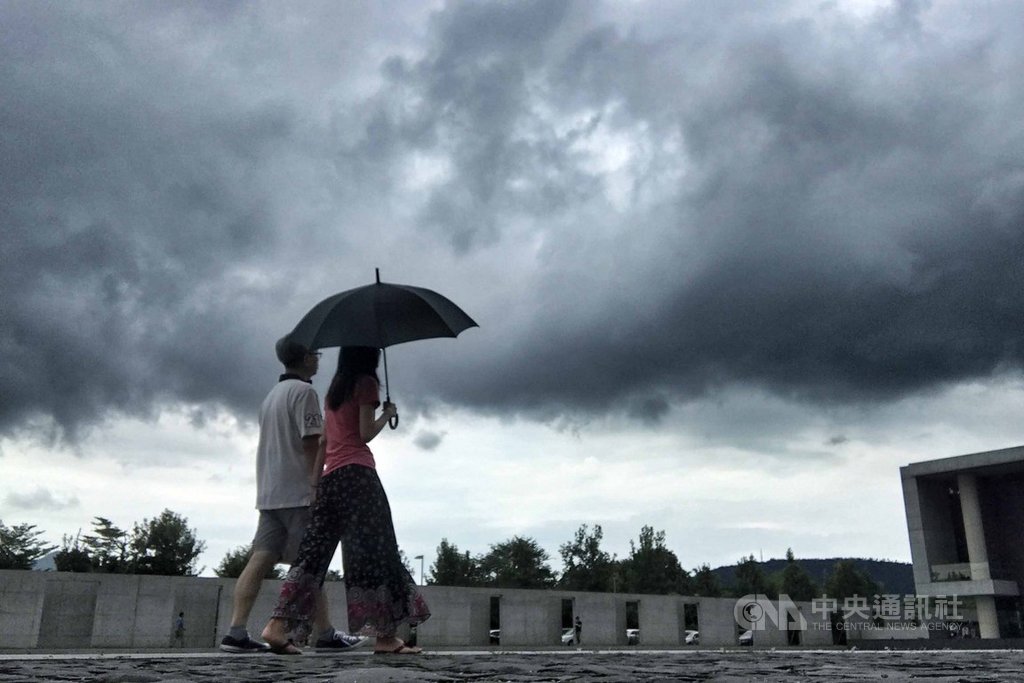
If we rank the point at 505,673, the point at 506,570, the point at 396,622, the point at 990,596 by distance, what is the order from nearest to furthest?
the point at 505,673
the point at 396,622
the point at 990,596
the point at 506,570

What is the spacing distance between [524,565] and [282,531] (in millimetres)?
83112

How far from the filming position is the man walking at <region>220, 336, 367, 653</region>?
5.05m

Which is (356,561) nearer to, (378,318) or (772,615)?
(378,318)

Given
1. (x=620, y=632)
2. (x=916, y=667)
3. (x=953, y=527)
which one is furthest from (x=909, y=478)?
(x=916, y=667)

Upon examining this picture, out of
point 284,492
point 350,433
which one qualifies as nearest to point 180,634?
point 284,492

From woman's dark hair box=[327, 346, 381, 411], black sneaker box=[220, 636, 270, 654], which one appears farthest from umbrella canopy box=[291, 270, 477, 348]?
black sneaker box=[220, 636, 270, 654]

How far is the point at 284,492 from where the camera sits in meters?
5.16

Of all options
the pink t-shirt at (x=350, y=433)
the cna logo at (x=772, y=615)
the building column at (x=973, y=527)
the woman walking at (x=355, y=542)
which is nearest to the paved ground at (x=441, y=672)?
the woman walking at (x=355, y=542)

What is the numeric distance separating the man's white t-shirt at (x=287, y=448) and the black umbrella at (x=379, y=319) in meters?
0.37

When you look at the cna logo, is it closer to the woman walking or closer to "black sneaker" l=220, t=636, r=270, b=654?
the woman walking

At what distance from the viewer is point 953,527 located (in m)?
55.0

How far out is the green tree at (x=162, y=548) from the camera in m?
70.0

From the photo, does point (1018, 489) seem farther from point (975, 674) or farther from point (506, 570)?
point (975, 674)

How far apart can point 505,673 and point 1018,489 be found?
2442 inches
